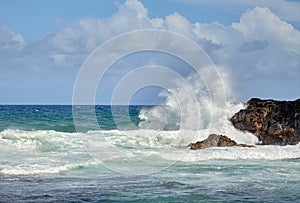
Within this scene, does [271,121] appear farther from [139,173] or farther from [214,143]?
[139,173]

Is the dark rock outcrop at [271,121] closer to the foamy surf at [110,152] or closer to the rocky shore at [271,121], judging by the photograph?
the rocky shore at [271,121]

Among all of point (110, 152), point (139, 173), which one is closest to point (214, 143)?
point (110, 152)

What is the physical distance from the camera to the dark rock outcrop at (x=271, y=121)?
29.2 m

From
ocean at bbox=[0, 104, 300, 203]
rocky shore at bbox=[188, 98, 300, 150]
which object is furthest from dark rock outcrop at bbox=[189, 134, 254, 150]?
ocean at bbox=[0, 104, 300, 203]

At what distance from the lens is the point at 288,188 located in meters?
15.0

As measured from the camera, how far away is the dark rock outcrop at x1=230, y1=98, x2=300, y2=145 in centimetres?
2922

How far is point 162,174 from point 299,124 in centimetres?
1421

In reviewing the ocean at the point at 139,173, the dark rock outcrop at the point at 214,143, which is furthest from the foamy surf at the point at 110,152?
the dark rock outcrop at the point at 214,143

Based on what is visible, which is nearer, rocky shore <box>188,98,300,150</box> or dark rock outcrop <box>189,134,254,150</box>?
dark rock outcrop <box>189,134,254,150</box>

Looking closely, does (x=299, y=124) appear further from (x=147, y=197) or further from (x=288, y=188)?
(x=147, y=197)

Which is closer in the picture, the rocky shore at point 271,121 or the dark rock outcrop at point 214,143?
the dark rock outcrop at point 214,143

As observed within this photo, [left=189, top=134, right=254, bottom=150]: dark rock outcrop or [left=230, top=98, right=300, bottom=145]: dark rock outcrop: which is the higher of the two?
[left=230, top=98, right=300, bottom=145]: dark rock outcrop

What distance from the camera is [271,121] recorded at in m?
30.4

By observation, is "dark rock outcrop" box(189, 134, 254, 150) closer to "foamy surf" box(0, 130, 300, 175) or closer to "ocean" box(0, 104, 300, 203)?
"foamy surf" box(0, 130, 300, 175)
